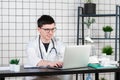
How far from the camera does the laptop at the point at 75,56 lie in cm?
231

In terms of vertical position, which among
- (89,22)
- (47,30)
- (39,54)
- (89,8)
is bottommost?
(39,54)

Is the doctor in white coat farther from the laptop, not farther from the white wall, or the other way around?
the white wall

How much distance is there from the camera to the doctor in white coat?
2.72m

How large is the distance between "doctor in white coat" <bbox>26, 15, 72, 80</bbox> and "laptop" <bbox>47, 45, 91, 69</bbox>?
0.36m

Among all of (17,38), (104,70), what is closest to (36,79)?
(104,70)

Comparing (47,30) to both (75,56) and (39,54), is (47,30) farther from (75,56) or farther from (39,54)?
(75,56)

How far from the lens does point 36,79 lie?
2.65 m

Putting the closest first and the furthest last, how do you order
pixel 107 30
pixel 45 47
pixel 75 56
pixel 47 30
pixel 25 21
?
1. pixel 75 56
2. pixel 47 30
3. pixel 45 47
4. pixel 107 30
5. pixel 25 21

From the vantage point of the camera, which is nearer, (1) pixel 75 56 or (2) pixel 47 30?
(1) pixel 75 56

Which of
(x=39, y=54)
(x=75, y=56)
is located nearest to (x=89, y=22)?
(x=39, y=54)

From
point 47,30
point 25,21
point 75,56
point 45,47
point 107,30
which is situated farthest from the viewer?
point 25,21

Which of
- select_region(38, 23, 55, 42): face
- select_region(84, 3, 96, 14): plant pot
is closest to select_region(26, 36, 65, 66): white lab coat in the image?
select_region(38, 23, 55, 42): face

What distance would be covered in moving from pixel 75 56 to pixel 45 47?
67cm

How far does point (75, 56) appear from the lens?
2361 millimetres
